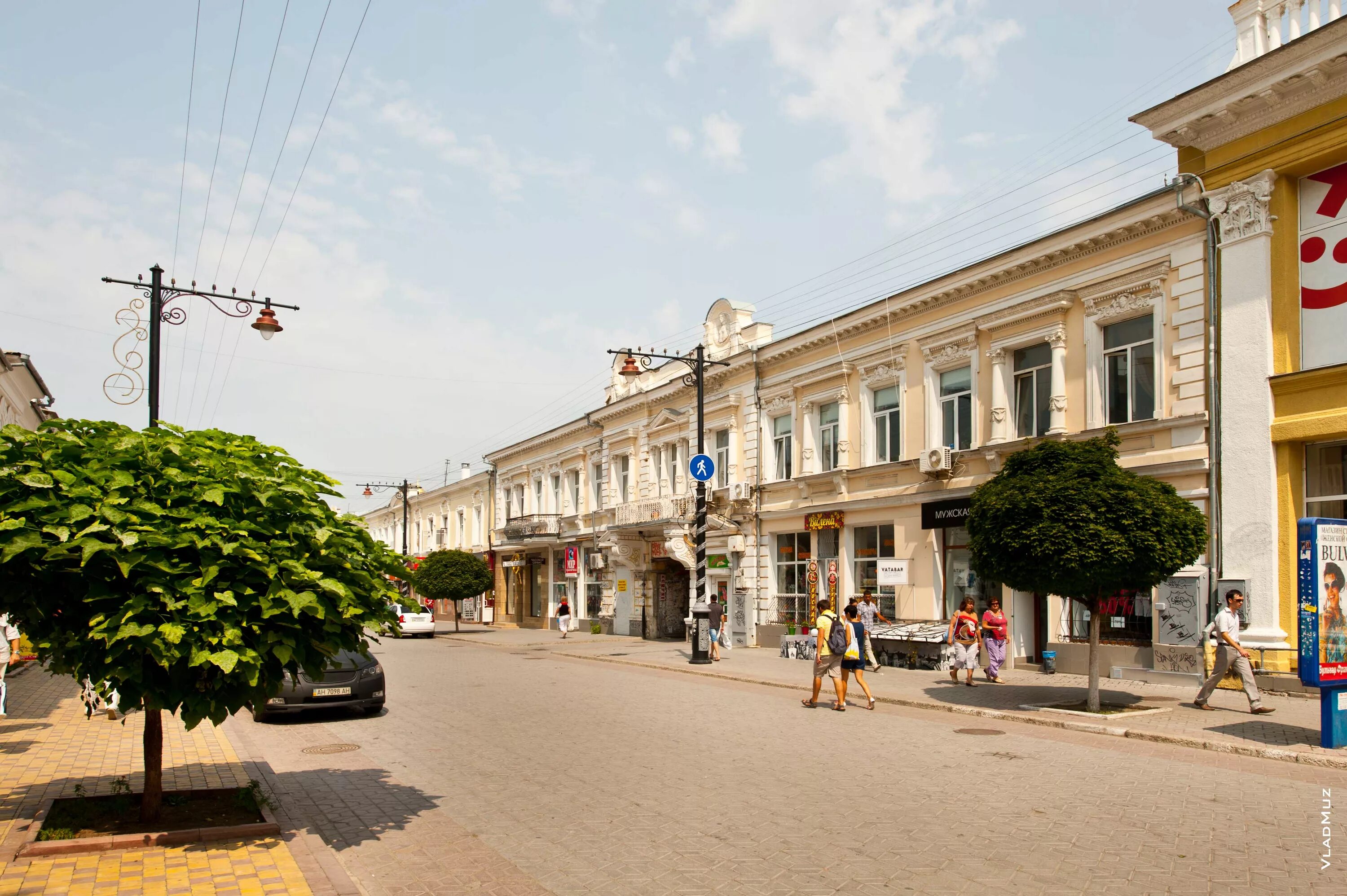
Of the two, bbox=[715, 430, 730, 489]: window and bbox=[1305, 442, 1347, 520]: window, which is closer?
bbox=[1305, 442, 1347, 520]: window

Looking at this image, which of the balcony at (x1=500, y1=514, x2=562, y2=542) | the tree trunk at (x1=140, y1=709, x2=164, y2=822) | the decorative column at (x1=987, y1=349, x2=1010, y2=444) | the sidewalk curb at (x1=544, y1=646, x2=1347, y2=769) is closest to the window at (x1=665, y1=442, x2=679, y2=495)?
the balcony at (x1=500, y1=514, x2=562, y2=542)

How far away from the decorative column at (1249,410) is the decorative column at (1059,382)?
11.0ft

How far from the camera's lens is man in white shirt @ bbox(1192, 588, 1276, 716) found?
13.2 meters

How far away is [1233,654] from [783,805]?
797 centimetres

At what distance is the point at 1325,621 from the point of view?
35.1 ft

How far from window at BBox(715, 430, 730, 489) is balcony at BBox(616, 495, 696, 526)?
3.47 feet

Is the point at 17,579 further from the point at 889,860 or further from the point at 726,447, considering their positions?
the point at 726,447

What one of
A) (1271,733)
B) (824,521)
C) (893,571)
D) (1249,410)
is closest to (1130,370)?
(1249,410)

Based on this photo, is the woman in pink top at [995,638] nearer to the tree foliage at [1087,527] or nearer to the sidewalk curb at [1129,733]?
the sidewalk curb at [1129,733]

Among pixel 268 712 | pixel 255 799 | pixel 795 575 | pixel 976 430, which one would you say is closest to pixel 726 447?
pixel 795 575

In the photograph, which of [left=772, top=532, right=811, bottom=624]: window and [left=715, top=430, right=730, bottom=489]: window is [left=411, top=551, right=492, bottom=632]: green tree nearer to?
[left=715, top=430, right=730, bottom=489]: window

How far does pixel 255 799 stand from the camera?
815 centimetres

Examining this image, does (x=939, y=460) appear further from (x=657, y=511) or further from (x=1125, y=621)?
(x=657, y=511)

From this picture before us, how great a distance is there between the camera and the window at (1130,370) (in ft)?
60.5
